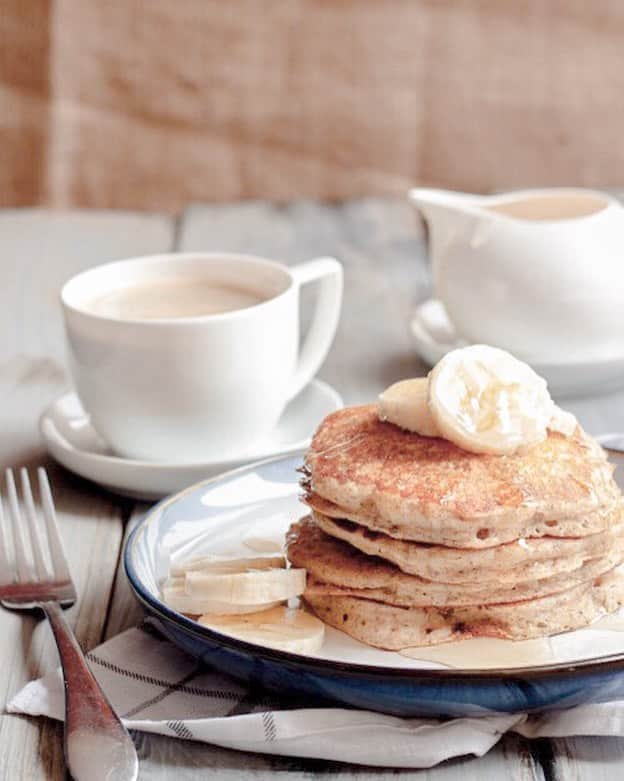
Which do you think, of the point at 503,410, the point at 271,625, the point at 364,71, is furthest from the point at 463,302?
the point at 364,71

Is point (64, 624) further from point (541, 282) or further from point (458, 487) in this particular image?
point (541, 282)

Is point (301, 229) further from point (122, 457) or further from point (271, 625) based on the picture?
point (271, 625)

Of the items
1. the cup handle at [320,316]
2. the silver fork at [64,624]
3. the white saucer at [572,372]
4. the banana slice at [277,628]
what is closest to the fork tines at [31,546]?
the silver fork at [64,624]

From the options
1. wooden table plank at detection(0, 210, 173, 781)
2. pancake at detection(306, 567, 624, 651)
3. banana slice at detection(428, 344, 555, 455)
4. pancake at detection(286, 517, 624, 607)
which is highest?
banana slice at detection(428, 344, 555, 455)

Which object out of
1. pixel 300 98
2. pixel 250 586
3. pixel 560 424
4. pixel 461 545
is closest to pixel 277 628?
pixel 250 586

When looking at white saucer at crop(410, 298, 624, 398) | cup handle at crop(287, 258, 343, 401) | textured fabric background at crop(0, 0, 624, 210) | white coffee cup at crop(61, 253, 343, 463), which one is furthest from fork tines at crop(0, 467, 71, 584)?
textured fabric background at crop(0, 0, 624, 210)

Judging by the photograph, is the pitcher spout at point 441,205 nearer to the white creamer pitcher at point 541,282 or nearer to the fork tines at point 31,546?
the white creamer pitcher at point 541,282

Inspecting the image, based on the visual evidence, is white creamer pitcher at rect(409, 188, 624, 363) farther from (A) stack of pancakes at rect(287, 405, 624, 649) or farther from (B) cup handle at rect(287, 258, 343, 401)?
(A) stack of pancakes at rect(287, 405, 624, 649)
